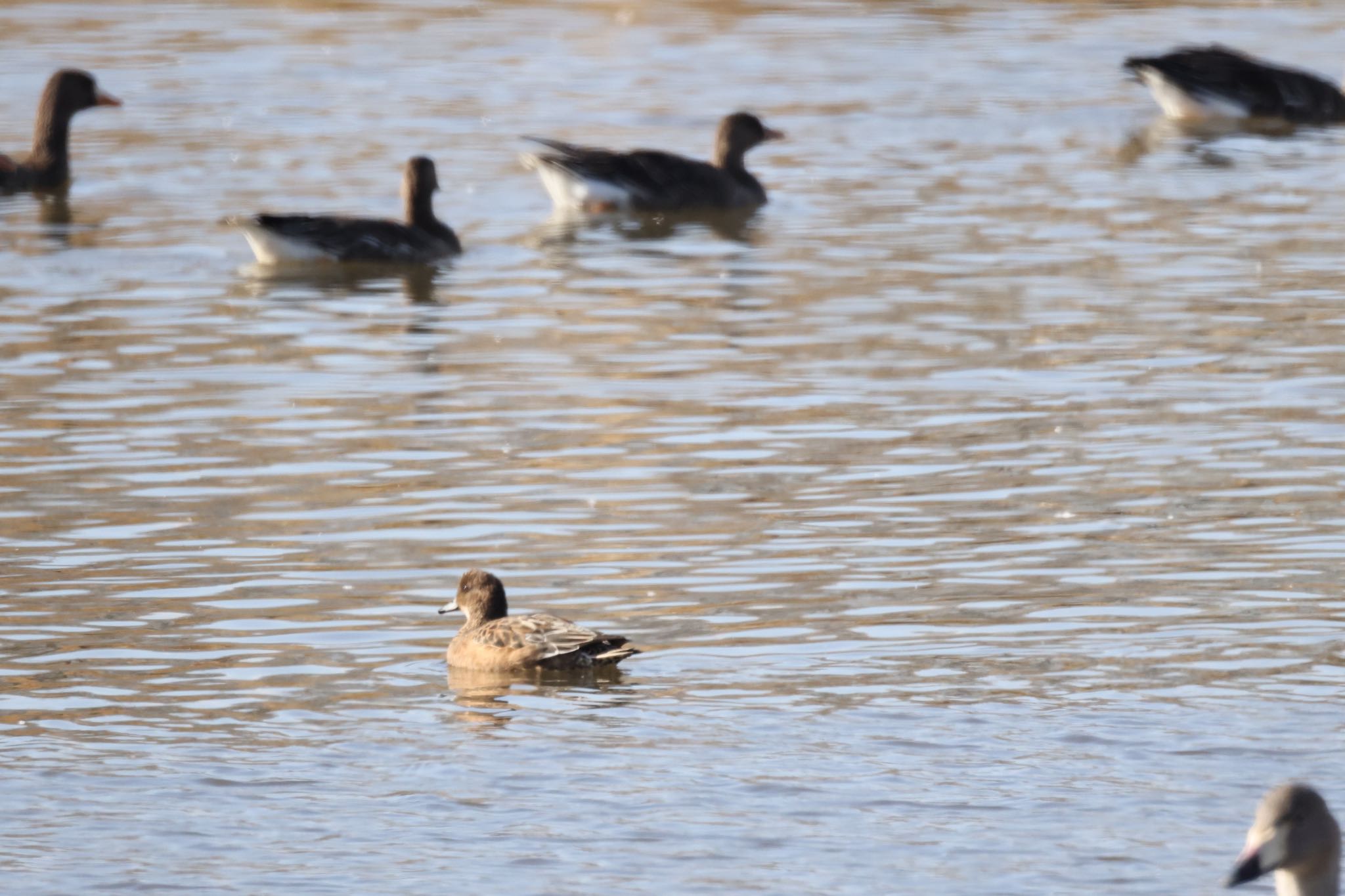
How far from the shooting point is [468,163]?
2642 cm

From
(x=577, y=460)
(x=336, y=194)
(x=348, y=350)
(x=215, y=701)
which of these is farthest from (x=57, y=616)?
(x=336, y=194)

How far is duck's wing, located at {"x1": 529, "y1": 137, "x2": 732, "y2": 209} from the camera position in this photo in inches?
930

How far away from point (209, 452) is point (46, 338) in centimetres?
403

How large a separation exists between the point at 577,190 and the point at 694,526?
11.7 m

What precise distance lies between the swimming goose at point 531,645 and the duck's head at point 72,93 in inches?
658

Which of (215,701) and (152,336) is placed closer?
(215,701)

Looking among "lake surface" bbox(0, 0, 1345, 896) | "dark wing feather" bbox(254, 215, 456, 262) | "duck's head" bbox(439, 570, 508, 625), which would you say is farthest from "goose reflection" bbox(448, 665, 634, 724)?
"dark wing feather" bbox(254, 215, 456, 262)

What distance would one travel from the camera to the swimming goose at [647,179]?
23.6 metres

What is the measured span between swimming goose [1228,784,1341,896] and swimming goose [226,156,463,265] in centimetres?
1417

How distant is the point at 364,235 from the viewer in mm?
20734

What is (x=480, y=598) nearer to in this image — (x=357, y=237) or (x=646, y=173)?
(x=357, y=237)

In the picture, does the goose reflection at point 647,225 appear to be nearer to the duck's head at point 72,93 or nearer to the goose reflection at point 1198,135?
the goose reflection at point 1198,135

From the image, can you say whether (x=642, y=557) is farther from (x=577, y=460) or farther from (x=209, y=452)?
(x=209, y=452)

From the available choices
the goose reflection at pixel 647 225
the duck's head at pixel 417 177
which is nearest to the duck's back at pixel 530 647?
the duck's head at pixel 417 177
